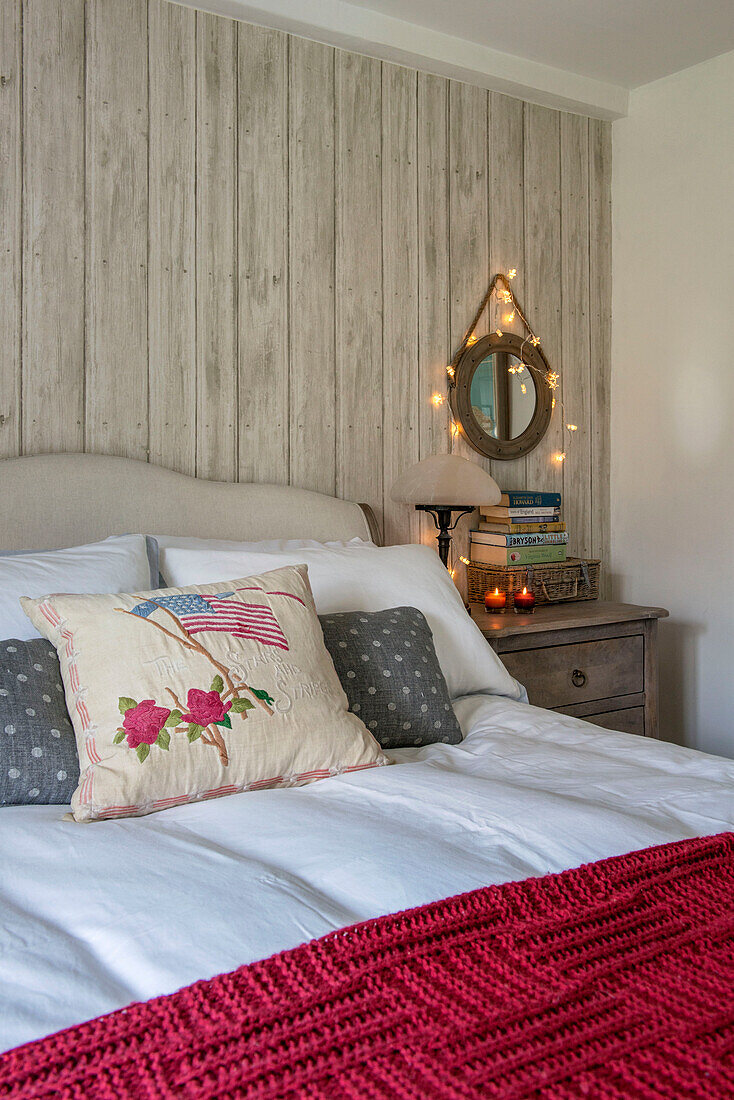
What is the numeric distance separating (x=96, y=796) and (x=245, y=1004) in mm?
570

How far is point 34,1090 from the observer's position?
0.67m

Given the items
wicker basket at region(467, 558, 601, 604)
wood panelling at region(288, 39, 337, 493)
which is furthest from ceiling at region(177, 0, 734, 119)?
wicker basket at region(467, 558, 601, 604)

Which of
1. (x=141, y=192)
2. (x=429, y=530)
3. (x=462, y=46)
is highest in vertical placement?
(x=462, y=46)

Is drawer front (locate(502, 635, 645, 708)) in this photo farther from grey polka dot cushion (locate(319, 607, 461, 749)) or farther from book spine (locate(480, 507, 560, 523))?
grey polka dot cushion (locate(319, 607, 461, 749))

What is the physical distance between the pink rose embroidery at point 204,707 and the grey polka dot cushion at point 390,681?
0.37 metres

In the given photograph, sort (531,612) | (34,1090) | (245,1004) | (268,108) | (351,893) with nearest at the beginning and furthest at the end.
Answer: (34,1090)
(245,1004)
(351,893)
(268,108)
(531,612)

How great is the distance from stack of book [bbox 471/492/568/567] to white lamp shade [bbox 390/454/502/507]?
20cm

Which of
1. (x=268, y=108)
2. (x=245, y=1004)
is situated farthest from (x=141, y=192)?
(x=245, y=1004)

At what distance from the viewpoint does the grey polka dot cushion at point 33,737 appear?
133 centimetres

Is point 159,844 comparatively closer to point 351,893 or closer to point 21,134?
point 351,893

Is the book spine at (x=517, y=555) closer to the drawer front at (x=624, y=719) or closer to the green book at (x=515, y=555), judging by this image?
the green book at (x=515, y=555)

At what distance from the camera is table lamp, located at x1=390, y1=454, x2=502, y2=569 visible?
261 cm

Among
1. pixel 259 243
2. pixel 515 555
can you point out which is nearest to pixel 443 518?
pixel 515 555

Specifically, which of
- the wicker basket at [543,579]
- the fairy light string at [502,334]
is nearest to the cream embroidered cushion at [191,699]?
the wicker basket at [543,579]
